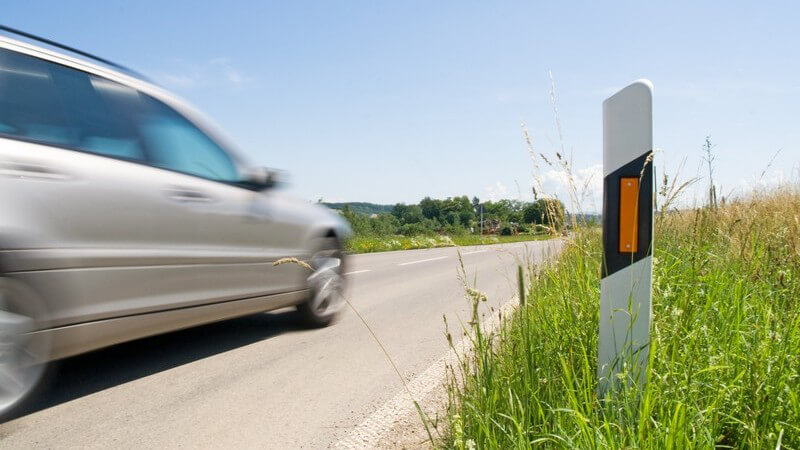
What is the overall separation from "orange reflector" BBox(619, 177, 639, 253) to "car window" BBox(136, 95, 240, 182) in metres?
2.71

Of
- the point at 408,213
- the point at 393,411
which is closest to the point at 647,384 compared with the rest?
the point at 393,411

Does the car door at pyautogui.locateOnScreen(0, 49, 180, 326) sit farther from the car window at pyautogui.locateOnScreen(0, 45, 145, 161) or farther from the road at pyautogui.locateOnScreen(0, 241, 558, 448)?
the road at pyautogui.locateOnScreen(0, 241, 558, 448)

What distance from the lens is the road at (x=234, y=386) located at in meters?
2.72

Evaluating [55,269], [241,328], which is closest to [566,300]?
[55,269]

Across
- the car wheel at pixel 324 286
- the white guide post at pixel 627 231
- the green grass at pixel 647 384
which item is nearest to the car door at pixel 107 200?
the car wheel at pixel 324 286

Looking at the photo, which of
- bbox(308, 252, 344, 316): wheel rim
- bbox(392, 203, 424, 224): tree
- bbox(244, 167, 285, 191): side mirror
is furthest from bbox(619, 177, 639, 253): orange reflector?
bbox(392, 203, 424, 224): tree

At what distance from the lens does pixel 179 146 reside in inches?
152

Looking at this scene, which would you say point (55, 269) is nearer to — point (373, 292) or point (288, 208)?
point (288, 208)

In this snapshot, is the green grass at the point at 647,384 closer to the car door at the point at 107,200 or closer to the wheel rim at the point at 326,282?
the car door at the point at 107,200

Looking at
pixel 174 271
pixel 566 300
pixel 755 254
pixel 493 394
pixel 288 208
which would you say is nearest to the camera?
pixel 493 394

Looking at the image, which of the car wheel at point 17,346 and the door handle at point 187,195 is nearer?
the car wheel at point 17,346

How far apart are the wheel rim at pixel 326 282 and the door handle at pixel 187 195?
4.66ft

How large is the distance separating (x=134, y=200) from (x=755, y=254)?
13.3 feet

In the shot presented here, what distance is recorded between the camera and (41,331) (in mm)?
2844
